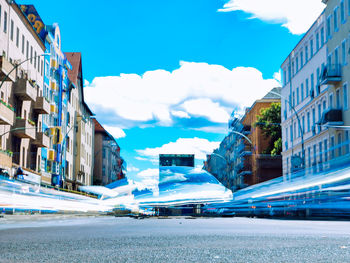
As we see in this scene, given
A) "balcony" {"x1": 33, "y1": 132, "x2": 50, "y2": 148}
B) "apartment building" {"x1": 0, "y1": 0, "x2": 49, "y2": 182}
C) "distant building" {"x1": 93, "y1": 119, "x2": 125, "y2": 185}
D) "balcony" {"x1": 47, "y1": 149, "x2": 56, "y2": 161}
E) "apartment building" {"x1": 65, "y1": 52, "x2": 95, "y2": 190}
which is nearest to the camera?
"apartment building" {"x1": 0, "y1": 0, "x2": 49, "y2": 182}

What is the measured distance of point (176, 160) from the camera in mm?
50875

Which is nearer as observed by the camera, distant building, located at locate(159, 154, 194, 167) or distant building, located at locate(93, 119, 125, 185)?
distant building, located at locate(159, 154, 194, 167)

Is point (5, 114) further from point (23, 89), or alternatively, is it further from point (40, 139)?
point (40, 139)

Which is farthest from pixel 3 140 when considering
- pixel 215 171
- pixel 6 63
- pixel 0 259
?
pixel 215 171

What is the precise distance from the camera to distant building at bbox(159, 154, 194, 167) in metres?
50.5

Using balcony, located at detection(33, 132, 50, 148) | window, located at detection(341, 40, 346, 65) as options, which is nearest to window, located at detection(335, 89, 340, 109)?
window, located at detection(341, 40, 346, 65)

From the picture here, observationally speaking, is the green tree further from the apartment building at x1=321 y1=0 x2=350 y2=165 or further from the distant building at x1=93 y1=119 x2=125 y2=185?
the distant building at x1=93 y1=119 x2=125 y2=185

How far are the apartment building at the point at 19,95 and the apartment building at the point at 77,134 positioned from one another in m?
21.9

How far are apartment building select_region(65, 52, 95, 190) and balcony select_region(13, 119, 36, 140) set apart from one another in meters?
27.0

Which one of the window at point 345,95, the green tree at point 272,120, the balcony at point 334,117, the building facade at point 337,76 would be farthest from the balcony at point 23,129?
the green tree at point 272,120

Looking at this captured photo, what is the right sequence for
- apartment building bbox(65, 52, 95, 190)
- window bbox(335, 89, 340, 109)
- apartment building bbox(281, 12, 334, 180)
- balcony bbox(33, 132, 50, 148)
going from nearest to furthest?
window bbox(335, 89, 340, 109) → apartment building bbox(281, 12, 334, 180) → balcony bbox(33, 132, 50, 148) → apartment building bbox(65, 52, 95, 190)

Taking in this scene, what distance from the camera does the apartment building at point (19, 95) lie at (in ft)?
143

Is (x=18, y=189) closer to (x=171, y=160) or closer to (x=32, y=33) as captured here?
(x=171, y=160)

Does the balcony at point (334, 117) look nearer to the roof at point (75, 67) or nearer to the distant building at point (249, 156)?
the distant building at point (249, 156)
